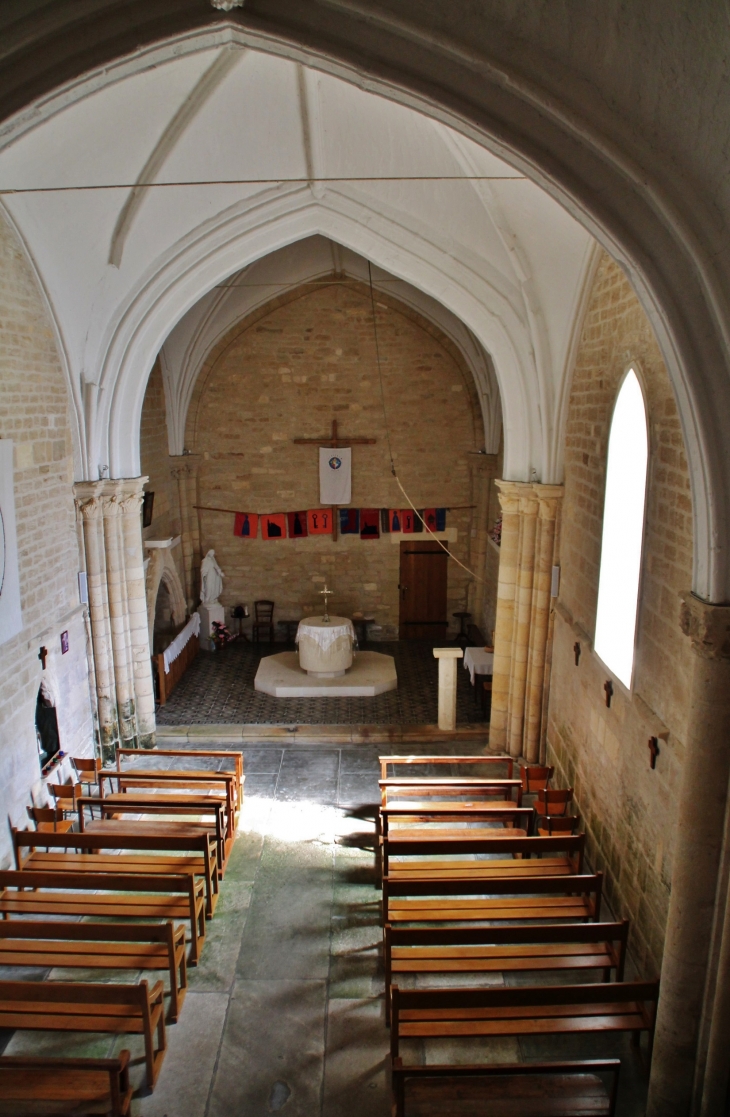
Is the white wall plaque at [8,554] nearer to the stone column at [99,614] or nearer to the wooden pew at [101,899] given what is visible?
the stone column at [99,614]

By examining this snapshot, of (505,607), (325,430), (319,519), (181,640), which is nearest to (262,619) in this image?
(319,519)

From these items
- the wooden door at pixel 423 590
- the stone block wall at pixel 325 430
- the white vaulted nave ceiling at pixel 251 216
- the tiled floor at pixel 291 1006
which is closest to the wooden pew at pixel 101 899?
the tiled floor at pixel 291 1006

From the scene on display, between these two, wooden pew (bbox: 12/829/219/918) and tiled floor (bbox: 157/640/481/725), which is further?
tiled floor (bbox: 157/640/481/725)

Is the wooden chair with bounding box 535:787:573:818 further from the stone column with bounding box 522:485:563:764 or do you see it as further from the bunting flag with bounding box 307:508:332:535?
the bunting flag with bounding box 307:508:332:535

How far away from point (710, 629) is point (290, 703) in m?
9.07

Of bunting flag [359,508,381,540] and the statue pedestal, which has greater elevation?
bunting flag [359,508,381,540]

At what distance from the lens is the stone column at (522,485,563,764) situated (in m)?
9.73

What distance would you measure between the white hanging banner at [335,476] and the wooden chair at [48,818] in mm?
8884

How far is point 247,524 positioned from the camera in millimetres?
16125

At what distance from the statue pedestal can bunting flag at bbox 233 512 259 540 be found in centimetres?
153

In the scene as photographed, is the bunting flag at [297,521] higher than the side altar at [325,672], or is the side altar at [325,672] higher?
the bunting flag at [297,521]

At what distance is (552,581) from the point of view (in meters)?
9.81

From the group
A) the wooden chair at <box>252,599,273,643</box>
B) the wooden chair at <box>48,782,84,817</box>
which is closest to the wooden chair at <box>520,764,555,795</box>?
the wooden chair at <box>48,782,84,817</box>

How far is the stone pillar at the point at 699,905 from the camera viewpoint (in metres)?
4.66
